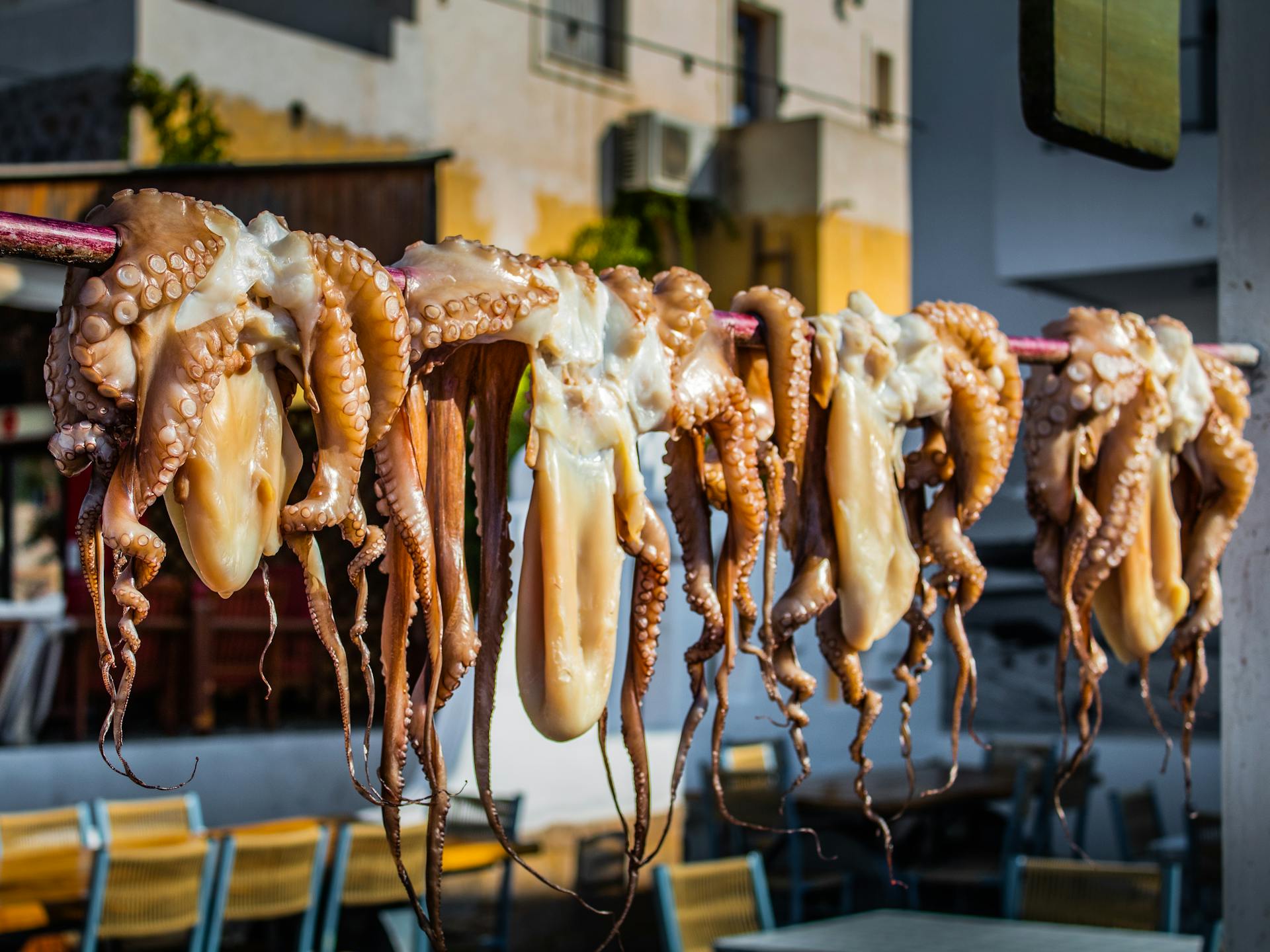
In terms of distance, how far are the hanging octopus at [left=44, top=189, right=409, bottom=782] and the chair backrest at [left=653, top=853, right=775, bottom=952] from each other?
154 inches

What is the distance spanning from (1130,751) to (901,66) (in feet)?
31.7

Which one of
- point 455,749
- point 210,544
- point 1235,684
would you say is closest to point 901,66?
point 455,749

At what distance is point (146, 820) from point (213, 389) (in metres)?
5.10

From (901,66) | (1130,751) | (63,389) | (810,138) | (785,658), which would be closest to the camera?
(63,389)

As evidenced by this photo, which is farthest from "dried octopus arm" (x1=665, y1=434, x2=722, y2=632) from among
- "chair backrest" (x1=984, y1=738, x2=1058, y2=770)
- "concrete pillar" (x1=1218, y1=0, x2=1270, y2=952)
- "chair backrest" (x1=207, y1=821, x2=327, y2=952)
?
"chair backrest" (x1=984, y1=738, x2=1058, y2=770)

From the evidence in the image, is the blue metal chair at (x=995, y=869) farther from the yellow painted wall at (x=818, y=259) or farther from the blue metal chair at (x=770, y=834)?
the yellow painted wall at (x=818, y=259)

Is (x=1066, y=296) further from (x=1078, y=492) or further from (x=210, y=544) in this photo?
(x=210, y=544)

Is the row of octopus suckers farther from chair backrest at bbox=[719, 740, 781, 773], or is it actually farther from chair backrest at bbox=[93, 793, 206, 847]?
chair backrest at bbox=[719, 740, 781, 773]

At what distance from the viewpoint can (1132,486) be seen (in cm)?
209

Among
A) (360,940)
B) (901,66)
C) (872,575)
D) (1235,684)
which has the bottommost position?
(360,940)

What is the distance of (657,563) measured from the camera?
64.6 inches

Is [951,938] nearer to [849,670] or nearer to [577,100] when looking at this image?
[849,670]

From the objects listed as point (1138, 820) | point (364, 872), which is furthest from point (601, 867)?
point (1138, 820)

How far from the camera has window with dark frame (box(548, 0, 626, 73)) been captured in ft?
45.7
